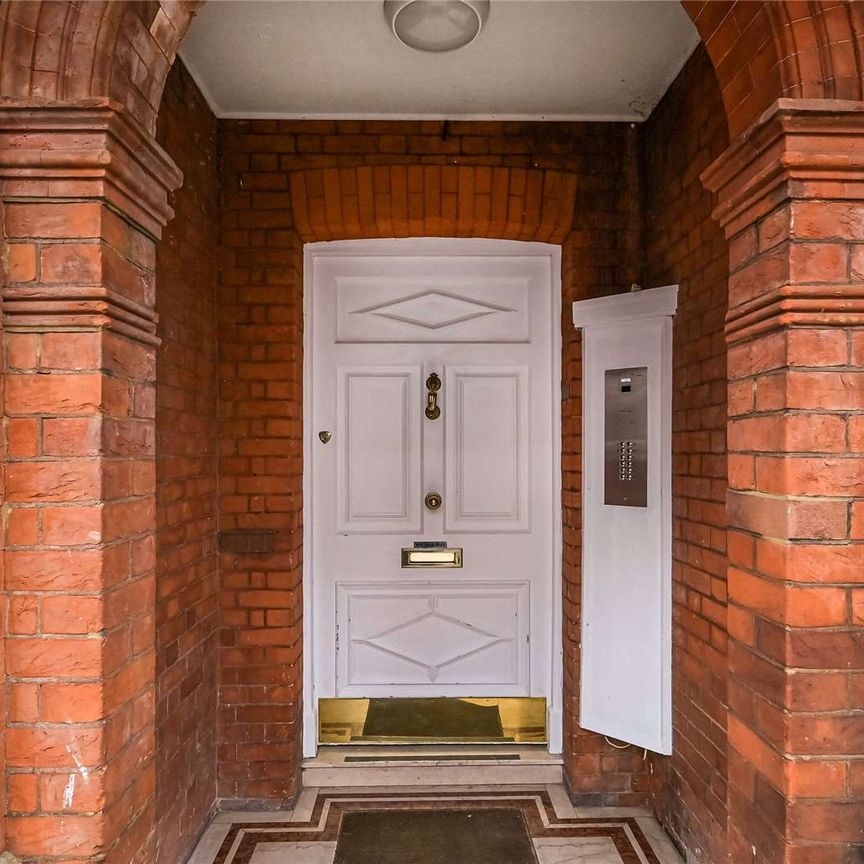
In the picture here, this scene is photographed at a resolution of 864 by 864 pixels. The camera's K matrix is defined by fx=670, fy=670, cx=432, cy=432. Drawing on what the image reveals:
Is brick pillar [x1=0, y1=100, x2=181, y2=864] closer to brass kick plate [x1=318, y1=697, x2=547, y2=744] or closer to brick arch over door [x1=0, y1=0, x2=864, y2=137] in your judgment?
brick arch over door [x1=0, y1=0, x2=864, y2=137]

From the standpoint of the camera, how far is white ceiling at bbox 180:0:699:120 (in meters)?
2.21

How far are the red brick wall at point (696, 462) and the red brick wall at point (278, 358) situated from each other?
0.93ft

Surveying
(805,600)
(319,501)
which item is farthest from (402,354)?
(805,600)

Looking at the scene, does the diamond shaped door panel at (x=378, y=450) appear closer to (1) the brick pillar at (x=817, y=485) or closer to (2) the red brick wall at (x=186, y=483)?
(2) the red brick wall at (x=186, y=483)

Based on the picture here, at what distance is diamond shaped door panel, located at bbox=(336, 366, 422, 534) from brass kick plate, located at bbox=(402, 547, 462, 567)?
0.11 meters

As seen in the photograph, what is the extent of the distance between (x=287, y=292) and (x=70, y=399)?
5.13ft

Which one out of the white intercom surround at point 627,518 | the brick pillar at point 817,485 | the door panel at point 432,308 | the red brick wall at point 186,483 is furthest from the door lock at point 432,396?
the brick pillar at point 817,485

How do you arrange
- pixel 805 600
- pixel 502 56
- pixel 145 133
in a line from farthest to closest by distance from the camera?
1. pixel 502 56
2. pixel 145 133
3. pixel 805 600

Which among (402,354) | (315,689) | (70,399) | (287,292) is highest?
(287,292)

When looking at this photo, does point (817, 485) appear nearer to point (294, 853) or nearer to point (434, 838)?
point (434, 838)

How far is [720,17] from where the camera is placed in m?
1.57

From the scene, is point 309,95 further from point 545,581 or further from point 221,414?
point 545,581

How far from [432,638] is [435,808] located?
0.68 m

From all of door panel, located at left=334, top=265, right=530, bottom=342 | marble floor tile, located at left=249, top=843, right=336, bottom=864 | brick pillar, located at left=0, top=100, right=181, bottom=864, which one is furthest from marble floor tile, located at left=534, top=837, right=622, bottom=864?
door panel, located at left=334, top=265, right=530, bottom=342
